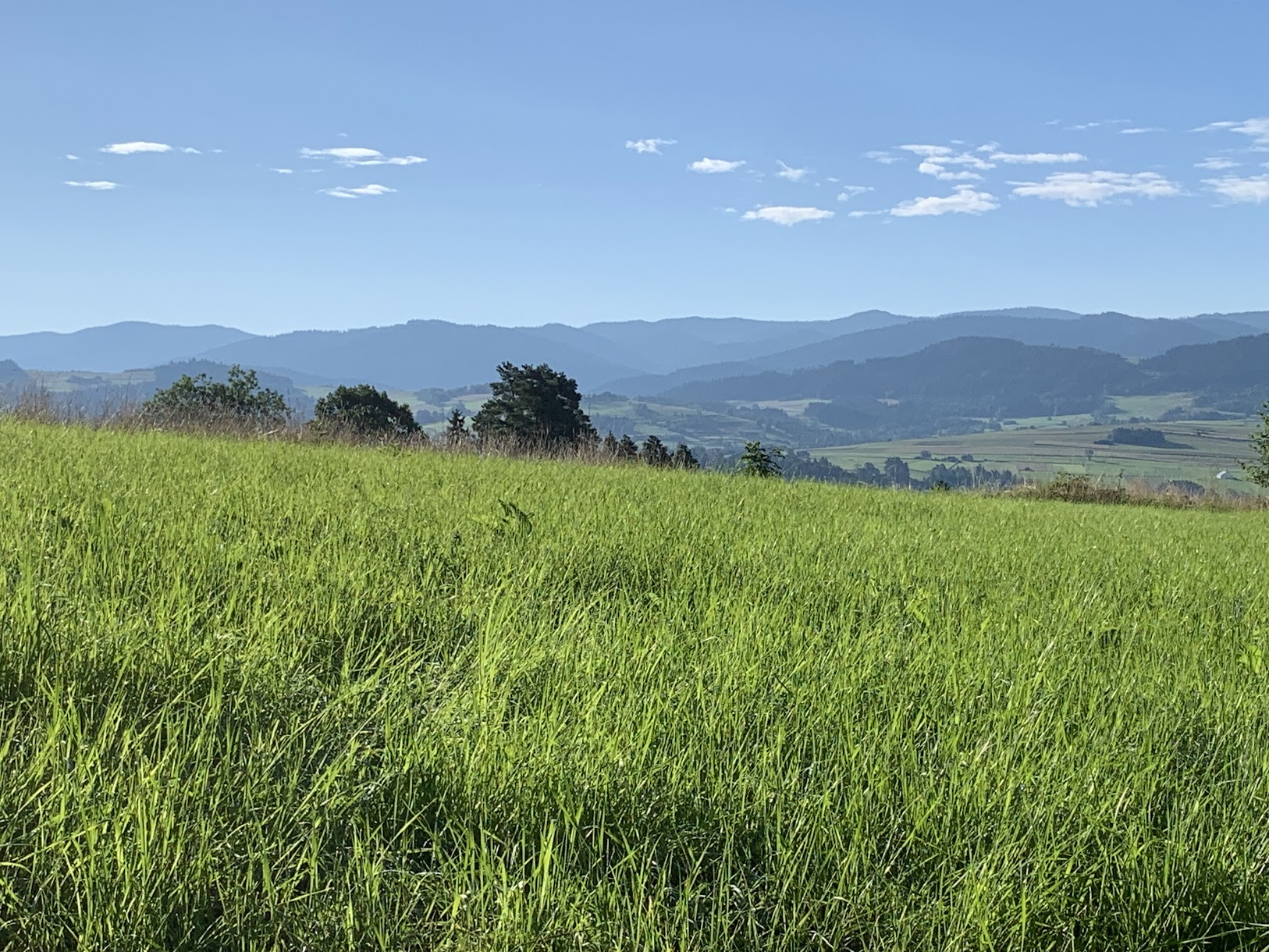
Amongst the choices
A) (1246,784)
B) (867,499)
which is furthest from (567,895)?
(867,499)

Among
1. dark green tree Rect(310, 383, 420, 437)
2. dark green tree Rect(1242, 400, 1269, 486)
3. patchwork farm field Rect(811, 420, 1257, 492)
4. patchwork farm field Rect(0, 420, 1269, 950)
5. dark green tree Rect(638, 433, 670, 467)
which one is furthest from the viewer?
patchwork farm field Rect(811, 420, 1257, 492)

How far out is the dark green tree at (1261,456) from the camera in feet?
118

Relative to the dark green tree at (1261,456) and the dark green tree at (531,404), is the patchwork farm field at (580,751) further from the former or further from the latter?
the dark green tree at (1261,456)

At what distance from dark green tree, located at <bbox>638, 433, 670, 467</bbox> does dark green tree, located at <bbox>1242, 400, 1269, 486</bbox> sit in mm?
24239

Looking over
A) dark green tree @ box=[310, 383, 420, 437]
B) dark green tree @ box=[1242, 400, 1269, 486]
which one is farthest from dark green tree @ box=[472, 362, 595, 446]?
dark green tree @ box=[1242, 400, 1269, 486]

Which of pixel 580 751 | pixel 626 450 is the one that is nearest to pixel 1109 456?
pixel 626 450

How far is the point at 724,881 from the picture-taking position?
6.50ft

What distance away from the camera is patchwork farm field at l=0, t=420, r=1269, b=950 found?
189 cm

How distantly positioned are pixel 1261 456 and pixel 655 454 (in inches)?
1109

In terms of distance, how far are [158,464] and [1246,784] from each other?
7165mm

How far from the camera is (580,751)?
8.11 ft

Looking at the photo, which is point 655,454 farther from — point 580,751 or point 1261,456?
point 1261,456

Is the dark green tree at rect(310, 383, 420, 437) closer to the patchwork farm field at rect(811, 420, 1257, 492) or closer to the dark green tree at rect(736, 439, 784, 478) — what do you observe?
the dark green tree at rect(736, 439, 784, 478)

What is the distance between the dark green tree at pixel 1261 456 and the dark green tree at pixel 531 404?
26.0 meters
